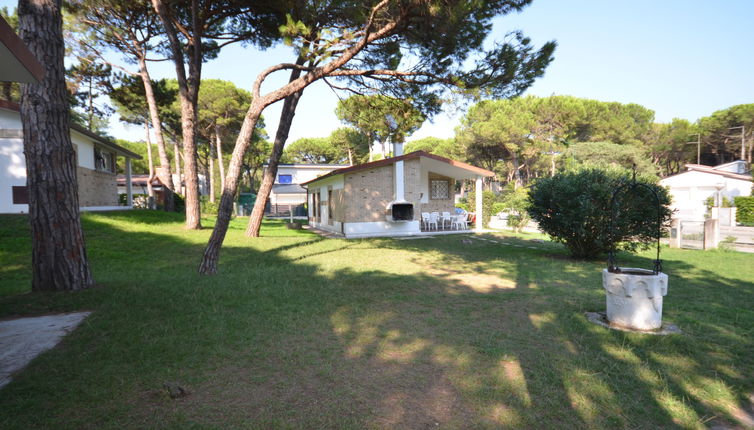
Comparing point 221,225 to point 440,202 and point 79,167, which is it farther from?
point 79,167

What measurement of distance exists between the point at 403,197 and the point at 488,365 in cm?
1309

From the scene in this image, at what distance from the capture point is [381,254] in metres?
10.7

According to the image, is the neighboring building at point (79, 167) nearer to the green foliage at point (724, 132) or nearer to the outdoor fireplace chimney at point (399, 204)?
the outdoor fireplace chimney at point (399, 204)

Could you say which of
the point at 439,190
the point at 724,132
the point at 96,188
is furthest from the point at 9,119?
the point at 724,132

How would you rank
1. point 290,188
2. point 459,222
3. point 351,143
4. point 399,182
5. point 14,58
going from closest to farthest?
point 14,58
point 399,182
point 459,222
point 290,188
point 351,143

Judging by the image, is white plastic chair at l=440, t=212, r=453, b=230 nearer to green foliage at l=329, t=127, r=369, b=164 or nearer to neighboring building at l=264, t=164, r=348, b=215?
neighboring building at l=264, t=164, r=348, b=215

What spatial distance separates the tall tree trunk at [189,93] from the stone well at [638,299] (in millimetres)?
13339

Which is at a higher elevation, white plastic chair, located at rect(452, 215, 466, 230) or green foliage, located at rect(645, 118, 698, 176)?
green foliage, located at rect(645, 118, 698, 176)

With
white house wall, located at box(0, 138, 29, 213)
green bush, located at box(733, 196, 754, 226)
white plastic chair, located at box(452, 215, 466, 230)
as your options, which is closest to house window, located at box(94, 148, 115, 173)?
white house wall, located at box(0, 138, 29, 213)

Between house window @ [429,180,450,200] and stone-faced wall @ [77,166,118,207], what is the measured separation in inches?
659

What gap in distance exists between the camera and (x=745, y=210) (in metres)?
23.0

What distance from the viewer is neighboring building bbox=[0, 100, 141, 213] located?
46.8 feet

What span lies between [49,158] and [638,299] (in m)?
8.18

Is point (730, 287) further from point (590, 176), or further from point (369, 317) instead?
point (369, 317)
